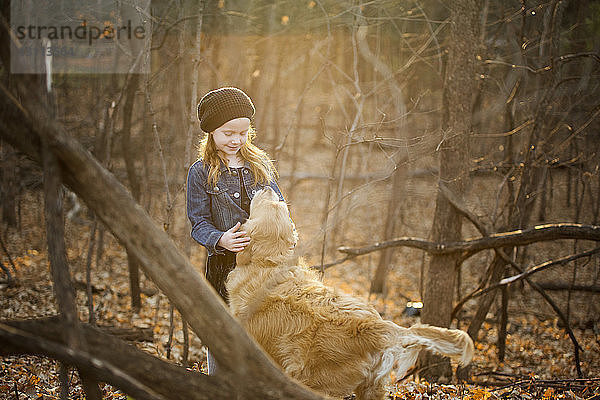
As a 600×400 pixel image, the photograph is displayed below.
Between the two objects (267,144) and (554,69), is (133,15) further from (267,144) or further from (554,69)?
(267,144)

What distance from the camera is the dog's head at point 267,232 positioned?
321 cm

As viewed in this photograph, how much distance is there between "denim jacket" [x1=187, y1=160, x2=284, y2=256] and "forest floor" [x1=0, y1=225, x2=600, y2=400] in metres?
2.03

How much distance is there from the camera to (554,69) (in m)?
6.19

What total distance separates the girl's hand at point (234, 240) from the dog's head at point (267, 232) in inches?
2.9

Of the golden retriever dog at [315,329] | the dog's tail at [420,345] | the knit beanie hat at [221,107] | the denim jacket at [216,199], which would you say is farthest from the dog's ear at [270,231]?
the dog's tail at [420,345]

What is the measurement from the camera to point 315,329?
299cm

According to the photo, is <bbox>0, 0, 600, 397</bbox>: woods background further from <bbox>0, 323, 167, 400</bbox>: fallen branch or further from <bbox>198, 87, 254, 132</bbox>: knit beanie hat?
<bbox>198, 87, 254, 132</bbox>: knit beanie hat

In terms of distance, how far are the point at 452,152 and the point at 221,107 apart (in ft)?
10.0

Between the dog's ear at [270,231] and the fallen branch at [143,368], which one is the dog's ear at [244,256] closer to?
the dog's ear at [270,231]

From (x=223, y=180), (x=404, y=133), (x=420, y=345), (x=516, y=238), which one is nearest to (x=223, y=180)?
(x=223, y=180)

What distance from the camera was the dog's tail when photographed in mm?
2949

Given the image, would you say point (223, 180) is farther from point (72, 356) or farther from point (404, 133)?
point (404, 133)

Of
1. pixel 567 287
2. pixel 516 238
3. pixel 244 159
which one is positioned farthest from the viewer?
pixel 567 287

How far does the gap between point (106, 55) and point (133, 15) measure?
188 centimetres
